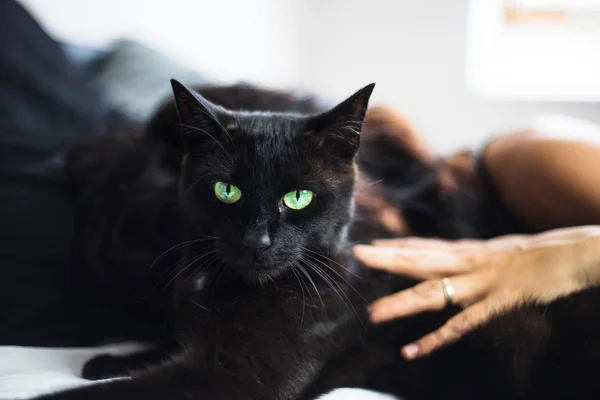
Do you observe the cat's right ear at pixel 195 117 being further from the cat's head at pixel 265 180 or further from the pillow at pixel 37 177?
the pillow at pixel 37 177

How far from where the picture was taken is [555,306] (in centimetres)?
94

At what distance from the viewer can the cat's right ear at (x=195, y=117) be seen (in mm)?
832

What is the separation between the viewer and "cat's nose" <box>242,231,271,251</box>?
2.62ft

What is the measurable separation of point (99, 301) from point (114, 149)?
336mm

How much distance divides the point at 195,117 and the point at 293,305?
35cm

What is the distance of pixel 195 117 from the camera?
2.85ft

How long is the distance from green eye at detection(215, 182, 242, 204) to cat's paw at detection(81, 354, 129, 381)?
0.33 meters

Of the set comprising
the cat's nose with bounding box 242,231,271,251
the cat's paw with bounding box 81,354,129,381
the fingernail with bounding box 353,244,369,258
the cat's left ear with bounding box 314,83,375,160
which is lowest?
the cat's paw with bounding box 81,354,129,381

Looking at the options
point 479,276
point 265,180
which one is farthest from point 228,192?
point 479,276

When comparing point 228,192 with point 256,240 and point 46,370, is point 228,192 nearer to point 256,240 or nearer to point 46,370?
point 256,240

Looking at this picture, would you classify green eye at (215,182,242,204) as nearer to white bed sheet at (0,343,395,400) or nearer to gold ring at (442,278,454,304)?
white bed sheet at (0,343,395,400)

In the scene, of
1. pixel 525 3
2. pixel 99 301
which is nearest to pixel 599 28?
pixel 525 3

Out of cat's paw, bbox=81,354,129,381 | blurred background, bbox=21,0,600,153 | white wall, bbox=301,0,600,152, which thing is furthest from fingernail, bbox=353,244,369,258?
white wall, bbox=301,0,600,152

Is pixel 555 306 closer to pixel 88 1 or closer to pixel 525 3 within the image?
pixel 88 1
